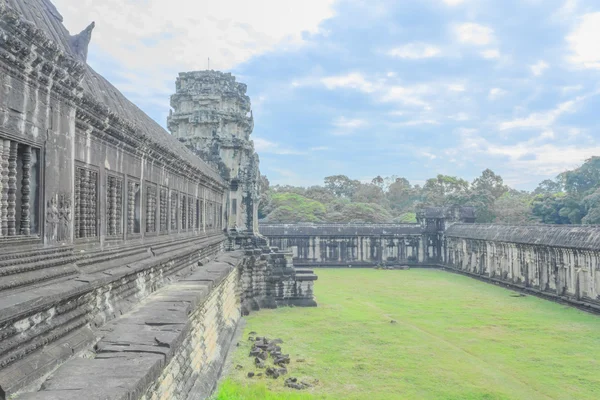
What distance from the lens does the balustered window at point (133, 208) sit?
26.1 feet

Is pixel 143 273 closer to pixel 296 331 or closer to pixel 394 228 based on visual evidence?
pixel 296 331

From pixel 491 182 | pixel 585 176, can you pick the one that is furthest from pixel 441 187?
pixel 585 176

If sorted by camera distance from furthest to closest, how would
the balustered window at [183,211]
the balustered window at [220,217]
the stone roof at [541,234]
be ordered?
the balustered window at [220,217]
the stone roof at [541,234]
the balustered window at [183,211]

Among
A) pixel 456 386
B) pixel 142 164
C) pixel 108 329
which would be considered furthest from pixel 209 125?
pixel 108 329

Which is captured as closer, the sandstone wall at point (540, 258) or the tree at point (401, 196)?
the sandstone wall at point (540, 258)

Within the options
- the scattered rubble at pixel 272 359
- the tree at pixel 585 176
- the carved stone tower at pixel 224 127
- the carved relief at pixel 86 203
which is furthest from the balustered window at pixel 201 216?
the tree at pixel 585 176

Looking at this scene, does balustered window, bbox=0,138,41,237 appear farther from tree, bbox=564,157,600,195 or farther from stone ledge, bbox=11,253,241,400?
tree, bbox=564,157,600,195

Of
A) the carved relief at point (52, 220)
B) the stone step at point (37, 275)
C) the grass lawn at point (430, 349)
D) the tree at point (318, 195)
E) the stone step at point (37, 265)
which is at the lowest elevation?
the grass lawn at point (430, 349)

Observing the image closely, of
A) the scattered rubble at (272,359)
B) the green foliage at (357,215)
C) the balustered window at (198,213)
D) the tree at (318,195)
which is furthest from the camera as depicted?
the tree at (318,195)

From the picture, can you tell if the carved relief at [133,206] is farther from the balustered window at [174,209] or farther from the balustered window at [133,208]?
the balustered window at [174,209]

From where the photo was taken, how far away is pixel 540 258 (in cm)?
2292

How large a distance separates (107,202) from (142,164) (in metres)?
1.71

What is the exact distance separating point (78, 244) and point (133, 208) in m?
2.50

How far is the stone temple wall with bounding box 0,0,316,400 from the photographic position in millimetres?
3918
